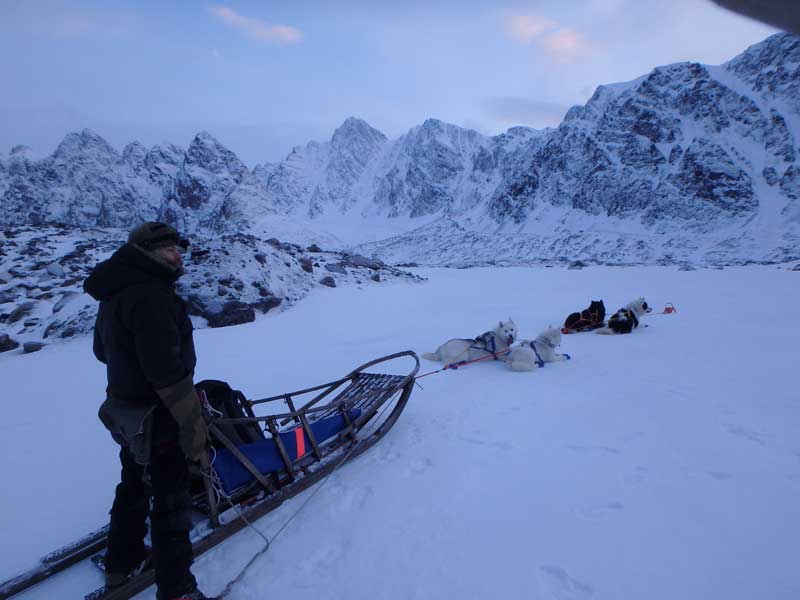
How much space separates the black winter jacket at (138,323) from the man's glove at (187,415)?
2.6 inches

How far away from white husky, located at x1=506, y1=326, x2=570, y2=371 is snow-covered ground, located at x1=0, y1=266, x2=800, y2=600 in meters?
0.22

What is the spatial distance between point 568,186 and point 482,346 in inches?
3574

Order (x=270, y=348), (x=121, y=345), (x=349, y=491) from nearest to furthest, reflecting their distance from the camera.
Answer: (x=121, y=345) < (x=349, y=491) < (x=270, y=348)

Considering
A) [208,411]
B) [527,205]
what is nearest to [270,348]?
[208,411]

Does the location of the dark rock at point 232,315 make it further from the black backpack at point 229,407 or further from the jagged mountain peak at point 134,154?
the jagged mountain peak at point 134,154

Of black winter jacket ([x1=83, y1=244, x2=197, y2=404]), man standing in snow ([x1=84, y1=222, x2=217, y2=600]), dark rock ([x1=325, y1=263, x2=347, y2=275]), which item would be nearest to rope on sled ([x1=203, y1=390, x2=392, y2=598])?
man standing in snow ([x1=84, y1=222, x2=217, y2=600])

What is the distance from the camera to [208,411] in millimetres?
3100

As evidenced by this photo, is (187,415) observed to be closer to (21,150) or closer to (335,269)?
(335,269)

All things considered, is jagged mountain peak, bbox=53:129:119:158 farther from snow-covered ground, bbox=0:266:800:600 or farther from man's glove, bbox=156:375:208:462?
man's glove, bbox=156:375:208:462

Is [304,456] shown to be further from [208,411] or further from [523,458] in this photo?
[523,458]

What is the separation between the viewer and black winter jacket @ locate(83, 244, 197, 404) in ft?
7.60

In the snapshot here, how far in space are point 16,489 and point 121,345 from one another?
3.08 metres

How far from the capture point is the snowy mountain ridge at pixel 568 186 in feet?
208

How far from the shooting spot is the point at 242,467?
3326mm
